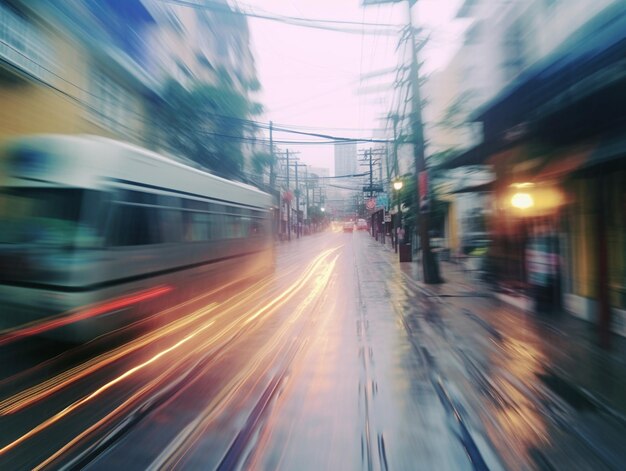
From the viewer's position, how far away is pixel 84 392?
173 inches

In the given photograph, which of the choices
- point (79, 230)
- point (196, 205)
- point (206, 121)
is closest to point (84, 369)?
point (79, 230)

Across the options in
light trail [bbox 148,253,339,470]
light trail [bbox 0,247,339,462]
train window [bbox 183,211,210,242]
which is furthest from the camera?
train window [bbox 183,211,210,242]

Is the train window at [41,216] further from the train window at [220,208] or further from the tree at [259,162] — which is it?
the tree at [259,162]

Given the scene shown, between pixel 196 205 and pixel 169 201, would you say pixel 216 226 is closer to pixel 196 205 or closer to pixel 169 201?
pixel 196 205

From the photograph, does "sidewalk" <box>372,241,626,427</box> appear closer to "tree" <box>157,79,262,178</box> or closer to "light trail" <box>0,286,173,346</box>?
"light trail" <box>0,286,173,346</box>

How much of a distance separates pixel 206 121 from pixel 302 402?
14.7m

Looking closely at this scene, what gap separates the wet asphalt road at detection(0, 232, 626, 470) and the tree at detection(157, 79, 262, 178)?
32.9 ft

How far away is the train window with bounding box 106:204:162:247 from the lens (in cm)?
600

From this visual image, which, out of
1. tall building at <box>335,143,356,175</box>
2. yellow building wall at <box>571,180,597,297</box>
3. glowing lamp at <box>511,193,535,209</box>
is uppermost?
tall building at <box>335,143,356,175</box>

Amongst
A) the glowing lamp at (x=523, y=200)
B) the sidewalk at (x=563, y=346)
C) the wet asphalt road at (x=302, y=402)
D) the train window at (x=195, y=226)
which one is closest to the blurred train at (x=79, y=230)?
the wet asphalt road at (x=302, y=402)

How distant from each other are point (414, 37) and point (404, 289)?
7817 mm

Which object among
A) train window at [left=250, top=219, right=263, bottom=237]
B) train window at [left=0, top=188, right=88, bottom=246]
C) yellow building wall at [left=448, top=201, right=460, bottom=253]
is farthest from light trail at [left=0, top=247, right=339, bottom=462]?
yellow building wall at [left=448, top=201, right=460, bottom=253]

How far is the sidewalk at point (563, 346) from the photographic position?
4.35 m

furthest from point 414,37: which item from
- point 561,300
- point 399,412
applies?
point 399,412
